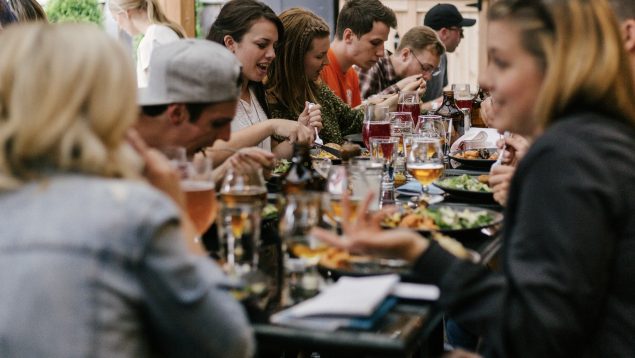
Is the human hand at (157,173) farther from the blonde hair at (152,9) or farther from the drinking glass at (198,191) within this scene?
the blonde hair at (152,9)

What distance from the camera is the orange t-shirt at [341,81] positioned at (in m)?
5.37

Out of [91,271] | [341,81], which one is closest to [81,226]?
[91,271]

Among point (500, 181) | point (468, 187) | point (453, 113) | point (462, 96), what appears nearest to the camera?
point (500, 181)

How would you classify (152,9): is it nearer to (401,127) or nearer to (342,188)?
(401,127)

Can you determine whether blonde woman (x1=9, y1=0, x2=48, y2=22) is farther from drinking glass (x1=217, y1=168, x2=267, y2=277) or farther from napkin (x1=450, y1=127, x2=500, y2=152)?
drinking glass (x1=217, y1=168, x2=267, y2=277)

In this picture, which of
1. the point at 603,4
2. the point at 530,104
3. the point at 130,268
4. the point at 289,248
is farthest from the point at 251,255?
the point at 603,4

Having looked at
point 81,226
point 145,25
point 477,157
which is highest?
point 145,25

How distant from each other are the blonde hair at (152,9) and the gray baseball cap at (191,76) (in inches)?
121

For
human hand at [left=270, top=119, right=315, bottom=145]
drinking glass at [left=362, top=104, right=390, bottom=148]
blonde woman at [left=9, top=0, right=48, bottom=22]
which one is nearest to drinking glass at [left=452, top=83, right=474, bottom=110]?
drinking glass at [left=362, top=104, right=390, bottom=148]

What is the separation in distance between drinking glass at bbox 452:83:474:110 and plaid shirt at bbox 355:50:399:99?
62.3 inches

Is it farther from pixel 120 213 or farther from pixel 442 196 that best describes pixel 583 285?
pixel 442 196

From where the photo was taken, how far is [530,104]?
56.7 inches

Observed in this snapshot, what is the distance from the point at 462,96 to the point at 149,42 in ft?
6.36

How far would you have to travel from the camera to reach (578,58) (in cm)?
135
